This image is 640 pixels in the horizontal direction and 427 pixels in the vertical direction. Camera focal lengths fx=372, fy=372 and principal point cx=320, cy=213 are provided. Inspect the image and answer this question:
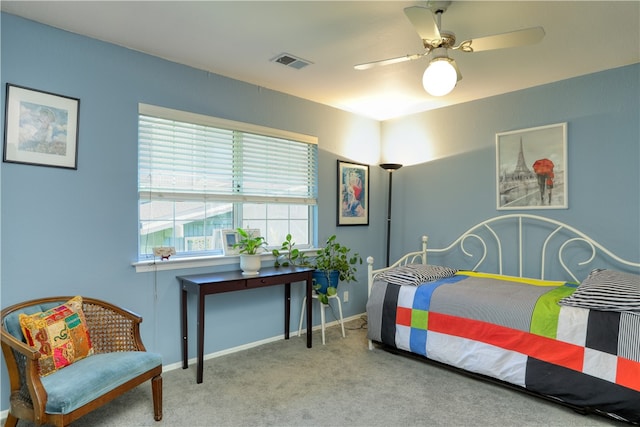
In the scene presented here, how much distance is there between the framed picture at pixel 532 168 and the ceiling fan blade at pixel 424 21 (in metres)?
1.90

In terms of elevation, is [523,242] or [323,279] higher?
[523,242]

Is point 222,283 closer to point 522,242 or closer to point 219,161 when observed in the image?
point 219,161

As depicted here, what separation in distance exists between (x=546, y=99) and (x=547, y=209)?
0.97 metres

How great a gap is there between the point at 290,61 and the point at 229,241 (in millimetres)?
1519

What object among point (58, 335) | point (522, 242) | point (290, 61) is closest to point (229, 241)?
point (58, 335)

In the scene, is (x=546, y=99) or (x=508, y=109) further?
(x=508, y=109)

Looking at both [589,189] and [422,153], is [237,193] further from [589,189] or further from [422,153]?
[589,189]

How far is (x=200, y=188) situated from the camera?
3.01 meters

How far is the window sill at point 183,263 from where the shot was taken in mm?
2671

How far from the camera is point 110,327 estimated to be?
2.26m

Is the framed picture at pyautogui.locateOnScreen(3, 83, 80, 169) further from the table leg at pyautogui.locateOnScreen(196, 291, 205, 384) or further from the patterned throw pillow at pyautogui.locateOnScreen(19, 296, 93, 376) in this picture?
the table leg at pyautogui.locateOnScreen(196, 291, 205, 384)

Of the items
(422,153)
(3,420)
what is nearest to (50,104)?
(3,420)

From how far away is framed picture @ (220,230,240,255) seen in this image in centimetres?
310

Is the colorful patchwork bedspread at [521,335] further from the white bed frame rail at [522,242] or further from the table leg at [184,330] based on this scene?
the table leg at [184,330]
